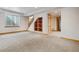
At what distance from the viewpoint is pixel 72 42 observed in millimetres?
2133

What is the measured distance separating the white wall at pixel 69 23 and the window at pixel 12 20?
831 mm

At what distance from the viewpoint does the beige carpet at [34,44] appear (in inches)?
84.8

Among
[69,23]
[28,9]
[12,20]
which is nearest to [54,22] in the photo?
[69,23]

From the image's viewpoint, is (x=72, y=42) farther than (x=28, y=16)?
No

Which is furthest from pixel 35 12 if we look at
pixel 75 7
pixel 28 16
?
pixel 75 7

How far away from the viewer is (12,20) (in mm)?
2283

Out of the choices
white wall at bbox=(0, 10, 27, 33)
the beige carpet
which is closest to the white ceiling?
white wall at bbox=(0, 10, 27, 33)

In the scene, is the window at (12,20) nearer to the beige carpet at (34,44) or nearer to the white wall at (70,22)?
the beige carpet at (34,44)

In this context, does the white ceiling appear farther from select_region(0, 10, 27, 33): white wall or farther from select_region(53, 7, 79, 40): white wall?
select_region(53, 7, 79, 40): white wall

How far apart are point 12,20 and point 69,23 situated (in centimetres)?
119

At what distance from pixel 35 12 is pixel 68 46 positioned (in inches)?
38.4

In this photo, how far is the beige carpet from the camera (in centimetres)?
215

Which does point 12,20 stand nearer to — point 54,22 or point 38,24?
point 38,24
